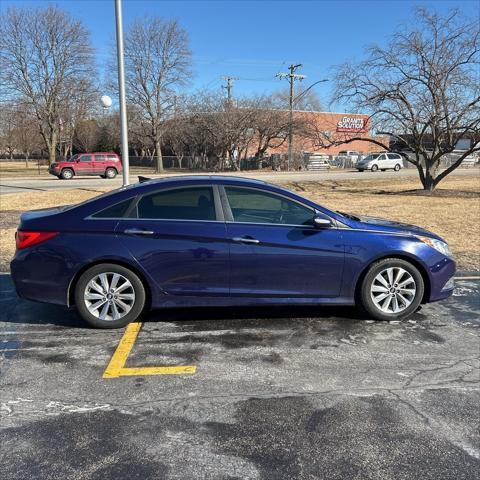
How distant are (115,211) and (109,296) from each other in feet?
2.73

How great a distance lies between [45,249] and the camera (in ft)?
15.1

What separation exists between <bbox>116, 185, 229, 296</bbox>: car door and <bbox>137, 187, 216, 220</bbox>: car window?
3cm

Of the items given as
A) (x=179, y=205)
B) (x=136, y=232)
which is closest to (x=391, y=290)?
(x=179, y=205)

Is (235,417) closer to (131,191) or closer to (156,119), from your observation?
(131,191)

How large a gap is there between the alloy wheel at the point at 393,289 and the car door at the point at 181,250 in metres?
1.54

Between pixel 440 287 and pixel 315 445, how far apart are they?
2.73 meters

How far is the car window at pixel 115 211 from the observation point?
4.72m

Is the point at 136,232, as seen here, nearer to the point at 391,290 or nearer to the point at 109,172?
the point at 391,290

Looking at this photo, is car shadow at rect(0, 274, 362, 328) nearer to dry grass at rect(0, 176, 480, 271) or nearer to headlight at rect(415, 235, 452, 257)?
headlight at rect(415, 235, 452, 257)

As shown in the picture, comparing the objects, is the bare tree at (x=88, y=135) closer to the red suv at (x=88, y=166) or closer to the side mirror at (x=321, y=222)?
the red suv at (x=88, y=166)

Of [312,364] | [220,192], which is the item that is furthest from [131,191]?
[312,364]

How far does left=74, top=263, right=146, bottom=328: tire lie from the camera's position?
4.64m

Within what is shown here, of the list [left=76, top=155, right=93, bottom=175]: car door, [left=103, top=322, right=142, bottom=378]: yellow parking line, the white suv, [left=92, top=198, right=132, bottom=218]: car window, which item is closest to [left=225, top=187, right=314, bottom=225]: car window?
[left=92, top=198, right=132, bottom=218]: car window

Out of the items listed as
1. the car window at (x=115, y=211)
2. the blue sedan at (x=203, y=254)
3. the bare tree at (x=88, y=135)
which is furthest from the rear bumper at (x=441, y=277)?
the bare tree at (x=88, y=135)
